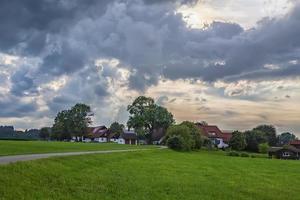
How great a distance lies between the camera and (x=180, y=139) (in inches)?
4670

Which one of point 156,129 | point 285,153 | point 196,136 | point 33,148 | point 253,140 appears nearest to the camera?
point 33,148

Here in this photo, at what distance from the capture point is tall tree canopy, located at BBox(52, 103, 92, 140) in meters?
194

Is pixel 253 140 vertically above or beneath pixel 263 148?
above

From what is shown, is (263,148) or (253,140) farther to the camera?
(253,140)

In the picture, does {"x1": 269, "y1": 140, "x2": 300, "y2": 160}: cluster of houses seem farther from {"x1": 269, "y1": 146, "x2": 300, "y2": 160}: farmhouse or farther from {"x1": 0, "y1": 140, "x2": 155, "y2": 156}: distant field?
{"x1": 0, "y1": 140, "x2": 155, "y2": 156}: distant field

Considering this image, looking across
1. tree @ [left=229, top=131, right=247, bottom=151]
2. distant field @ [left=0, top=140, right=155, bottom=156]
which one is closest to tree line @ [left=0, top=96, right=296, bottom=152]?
tree @ [left=229, top=131, right=247, bottom=151]

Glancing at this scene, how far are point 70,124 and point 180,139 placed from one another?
284 ft

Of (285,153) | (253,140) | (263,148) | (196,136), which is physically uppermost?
(196,136)

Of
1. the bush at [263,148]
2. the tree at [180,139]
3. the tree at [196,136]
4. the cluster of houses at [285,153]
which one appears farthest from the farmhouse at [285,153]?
the tree at [180,139]

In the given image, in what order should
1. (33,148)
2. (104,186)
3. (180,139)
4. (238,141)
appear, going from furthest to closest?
(238,141), (180,139), (33,148), (104,186)

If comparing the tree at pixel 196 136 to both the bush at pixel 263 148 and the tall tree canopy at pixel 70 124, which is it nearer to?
the bush at pixel 263 148

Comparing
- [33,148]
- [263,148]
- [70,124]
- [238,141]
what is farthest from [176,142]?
[70,124]

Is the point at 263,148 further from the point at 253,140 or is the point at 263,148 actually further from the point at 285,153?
the point at 253,140

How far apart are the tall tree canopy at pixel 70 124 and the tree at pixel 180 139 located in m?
75.3
